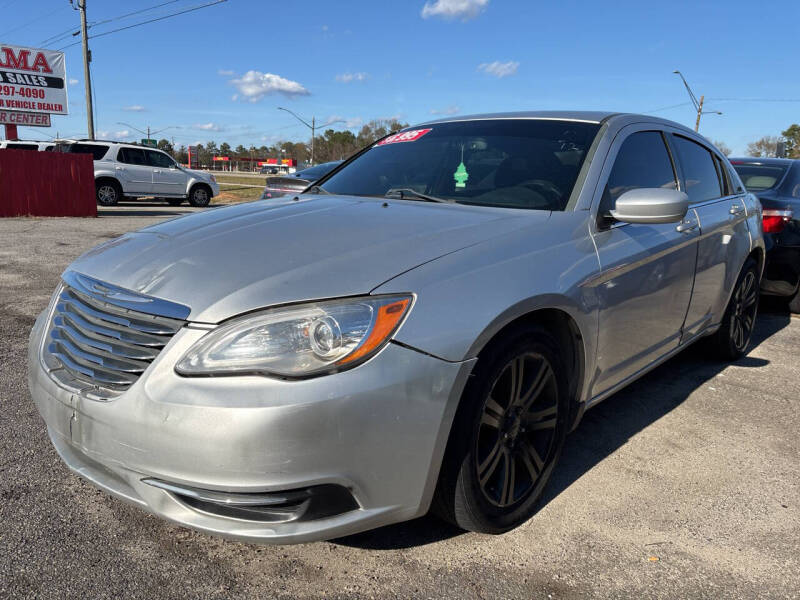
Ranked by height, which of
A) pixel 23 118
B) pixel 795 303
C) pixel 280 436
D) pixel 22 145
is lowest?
pixel 795 303

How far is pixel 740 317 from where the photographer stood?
4562 millimetres

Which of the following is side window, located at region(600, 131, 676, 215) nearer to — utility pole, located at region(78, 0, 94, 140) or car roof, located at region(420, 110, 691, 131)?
car roof, located at region(420, 110, 691, 131)

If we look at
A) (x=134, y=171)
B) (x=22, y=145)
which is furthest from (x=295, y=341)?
(x=22, y=145)

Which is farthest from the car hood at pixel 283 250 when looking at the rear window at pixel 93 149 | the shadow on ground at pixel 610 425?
the rear window at pixel 93 149

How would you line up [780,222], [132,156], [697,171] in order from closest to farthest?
[697,171]
[780,222]
[132,156]

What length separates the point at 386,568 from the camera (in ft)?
7.14

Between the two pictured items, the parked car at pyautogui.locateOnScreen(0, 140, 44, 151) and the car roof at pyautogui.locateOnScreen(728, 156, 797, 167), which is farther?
the parked car at pyautogui.locateOnScreen(0, 140, 44, 151)

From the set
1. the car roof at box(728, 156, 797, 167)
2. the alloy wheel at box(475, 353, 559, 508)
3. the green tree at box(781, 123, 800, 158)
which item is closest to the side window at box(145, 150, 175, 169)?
the car roof at box(728, 156, 797, 167)

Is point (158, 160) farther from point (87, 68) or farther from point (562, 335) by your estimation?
point (562, 335)

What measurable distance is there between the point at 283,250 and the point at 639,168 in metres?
1.99

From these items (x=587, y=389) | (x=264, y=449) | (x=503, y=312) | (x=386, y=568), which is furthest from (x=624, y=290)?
(x=264, y=449)

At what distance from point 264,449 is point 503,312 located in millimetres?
874

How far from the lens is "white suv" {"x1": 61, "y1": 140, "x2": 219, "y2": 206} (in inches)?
689

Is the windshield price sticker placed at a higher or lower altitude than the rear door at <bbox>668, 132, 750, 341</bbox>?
higher
